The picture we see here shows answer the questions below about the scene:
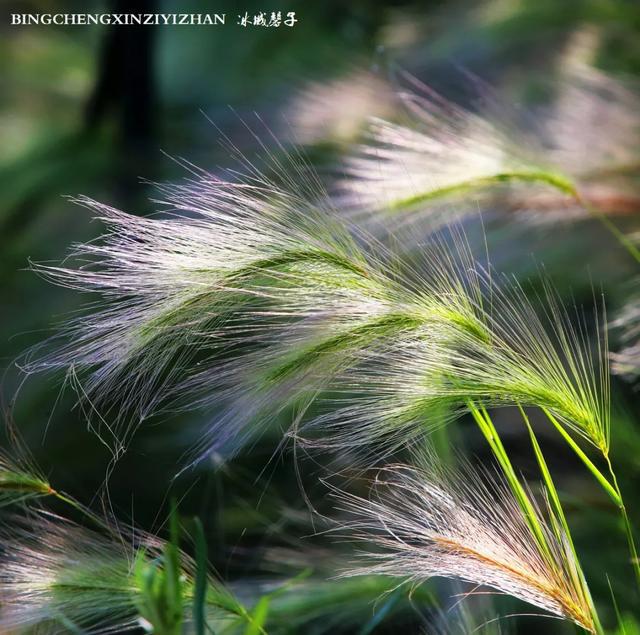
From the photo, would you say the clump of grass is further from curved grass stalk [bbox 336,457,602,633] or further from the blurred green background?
the blurred green background

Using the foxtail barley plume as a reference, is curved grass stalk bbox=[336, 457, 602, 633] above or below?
below

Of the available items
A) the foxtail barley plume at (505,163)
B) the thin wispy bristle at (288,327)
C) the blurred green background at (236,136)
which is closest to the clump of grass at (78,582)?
the thin wispy bristle at (288,327)

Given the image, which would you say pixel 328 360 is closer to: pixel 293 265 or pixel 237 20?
pixel 293 265

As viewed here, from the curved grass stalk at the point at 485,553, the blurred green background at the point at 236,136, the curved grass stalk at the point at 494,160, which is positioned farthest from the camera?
the blurred green background at the point at 236,136

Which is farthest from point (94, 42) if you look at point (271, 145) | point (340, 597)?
point (340, 597)

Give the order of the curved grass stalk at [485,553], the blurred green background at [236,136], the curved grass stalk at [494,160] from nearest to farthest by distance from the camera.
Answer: the curved grass stalk at [485,553]
the curved grass stalk at [494,160]
the blurred green background at [236,136]

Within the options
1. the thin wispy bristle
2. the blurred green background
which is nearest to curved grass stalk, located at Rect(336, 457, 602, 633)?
the thin wispy bristle

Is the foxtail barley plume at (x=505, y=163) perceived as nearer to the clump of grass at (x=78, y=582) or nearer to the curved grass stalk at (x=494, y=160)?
the curved grass stalk at (x=494, y=160)

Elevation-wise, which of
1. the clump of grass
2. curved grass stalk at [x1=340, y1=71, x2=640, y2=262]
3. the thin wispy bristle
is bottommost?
the clump of grass
